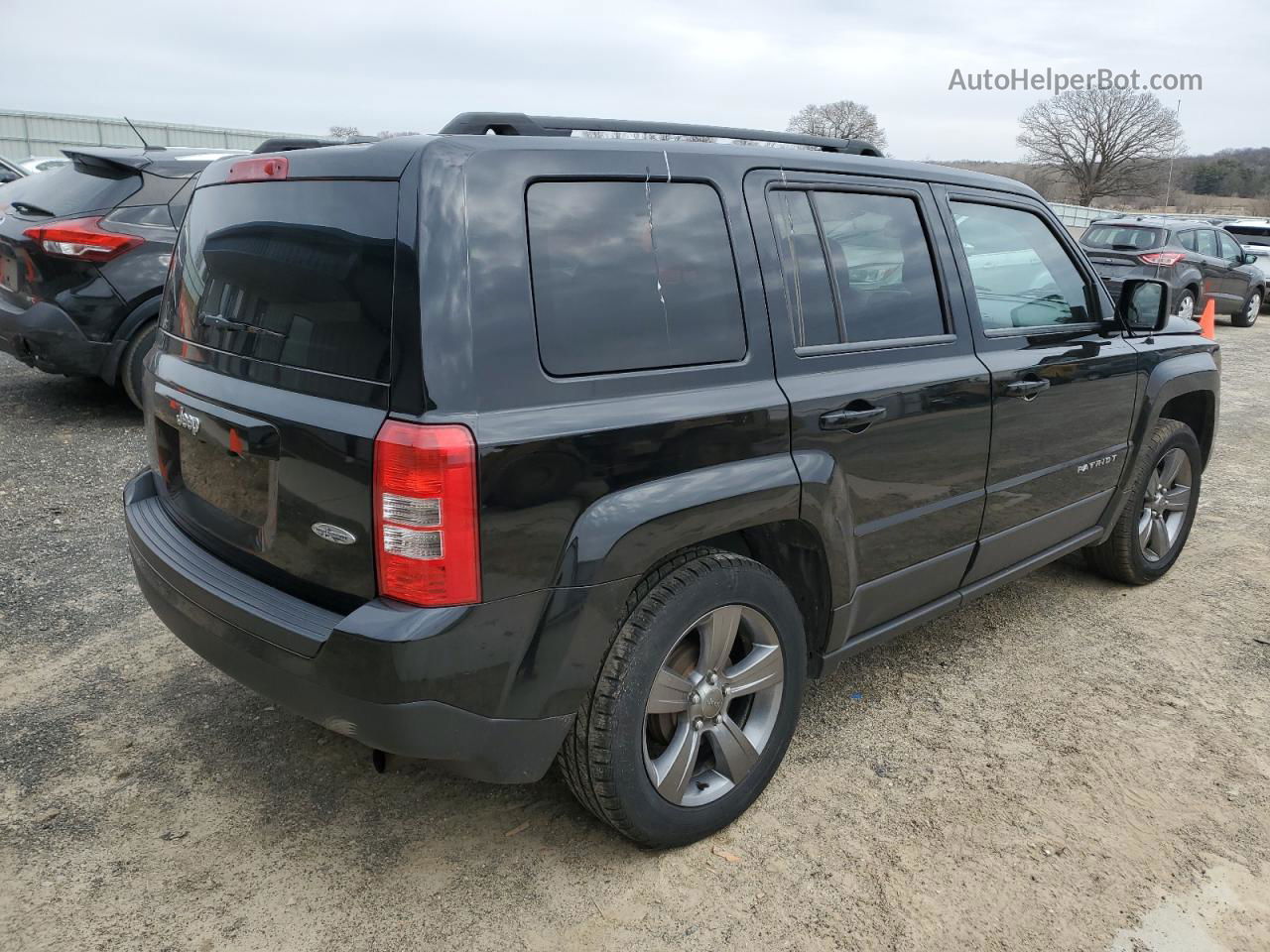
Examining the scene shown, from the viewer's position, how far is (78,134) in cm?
2600

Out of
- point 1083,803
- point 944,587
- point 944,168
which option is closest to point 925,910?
point 1083,803

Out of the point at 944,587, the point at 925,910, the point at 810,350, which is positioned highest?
the point at 810,350

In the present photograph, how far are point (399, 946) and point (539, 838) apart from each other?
508mm

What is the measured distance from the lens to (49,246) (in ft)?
19.7

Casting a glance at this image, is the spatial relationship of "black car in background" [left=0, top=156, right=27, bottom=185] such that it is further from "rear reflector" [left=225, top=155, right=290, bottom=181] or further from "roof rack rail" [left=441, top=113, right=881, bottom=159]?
"roof rack rail" [left=441, top=113, right=881, bottom=159]

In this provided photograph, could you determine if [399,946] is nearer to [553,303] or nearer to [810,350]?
[553,303]

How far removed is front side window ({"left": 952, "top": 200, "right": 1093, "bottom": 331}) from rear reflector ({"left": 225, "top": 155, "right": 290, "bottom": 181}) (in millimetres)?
2196

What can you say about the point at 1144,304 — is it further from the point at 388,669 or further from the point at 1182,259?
the point at 1182,259

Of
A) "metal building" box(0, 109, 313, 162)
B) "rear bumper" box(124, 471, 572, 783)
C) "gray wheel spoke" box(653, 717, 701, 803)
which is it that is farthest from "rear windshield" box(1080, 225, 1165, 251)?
"metal building" box(0, 109, 313, 162)

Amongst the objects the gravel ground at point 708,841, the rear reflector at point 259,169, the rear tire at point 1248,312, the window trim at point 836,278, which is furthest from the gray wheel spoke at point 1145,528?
the rear tire at point 1248,312

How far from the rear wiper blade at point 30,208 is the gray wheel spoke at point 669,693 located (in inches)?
221

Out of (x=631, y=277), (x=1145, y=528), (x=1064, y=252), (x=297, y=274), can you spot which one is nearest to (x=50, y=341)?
(x=297, y=274)

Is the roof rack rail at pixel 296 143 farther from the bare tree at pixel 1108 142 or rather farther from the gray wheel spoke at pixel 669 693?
the bare tree at pixel 1108 142

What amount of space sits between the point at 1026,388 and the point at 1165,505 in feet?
5.76
